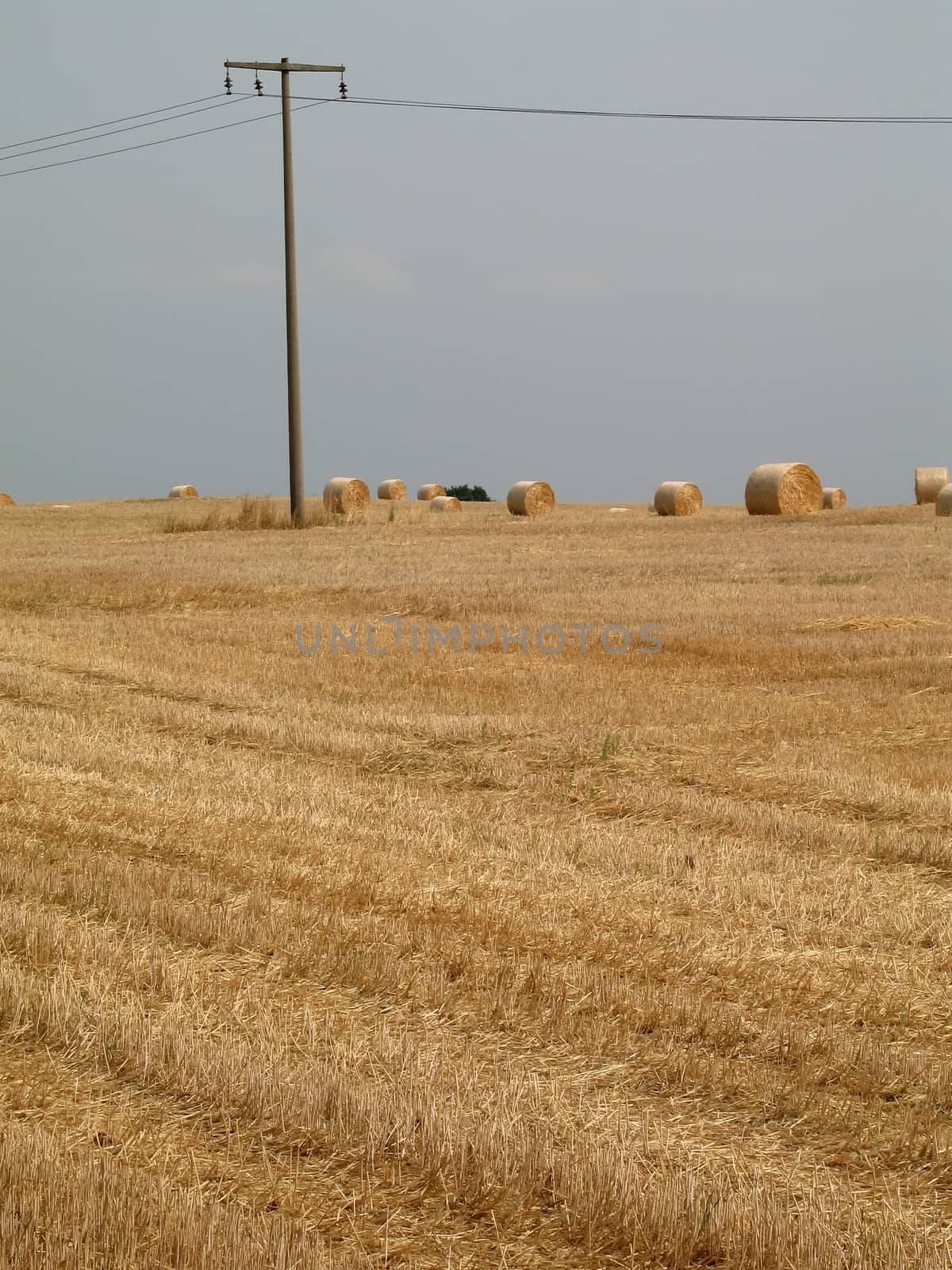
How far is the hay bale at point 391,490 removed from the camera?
53.9 meters

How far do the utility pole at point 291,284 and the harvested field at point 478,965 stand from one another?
21642mm

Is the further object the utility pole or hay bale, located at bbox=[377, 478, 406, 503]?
hay bale, located at bbox=[377, 478, 406, 503]

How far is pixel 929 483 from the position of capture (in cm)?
3869

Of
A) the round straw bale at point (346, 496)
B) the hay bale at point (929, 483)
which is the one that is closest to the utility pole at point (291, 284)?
the round straw bale at point (346, 496)

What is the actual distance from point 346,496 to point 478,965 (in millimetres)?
35321

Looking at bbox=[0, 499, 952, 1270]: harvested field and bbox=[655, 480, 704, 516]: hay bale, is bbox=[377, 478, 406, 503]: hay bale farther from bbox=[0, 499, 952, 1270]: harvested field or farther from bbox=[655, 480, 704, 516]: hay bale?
bbox=[0, 499, 952, 1270]: harvested field

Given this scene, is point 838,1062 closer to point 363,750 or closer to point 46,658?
point 363,750

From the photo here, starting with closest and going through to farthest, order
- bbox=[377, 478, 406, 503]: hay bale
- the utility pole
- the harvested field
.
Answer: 1. the harvested field
2. the utility pole
3. bbox=[377, 478, 406, 503]: hay bale

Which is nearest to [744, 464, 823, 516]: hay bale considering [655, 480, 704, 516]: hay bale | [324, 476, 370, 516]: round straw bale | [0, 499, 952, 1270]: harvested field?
[655, 480, 704, 516]: hay bale

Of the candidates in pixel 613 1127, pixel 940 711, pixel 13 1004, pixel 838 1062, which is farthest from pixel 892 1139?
pixel 940 711

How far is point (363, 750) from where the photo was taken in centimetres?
952

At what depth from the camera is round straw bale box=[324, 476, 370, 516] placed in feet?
130

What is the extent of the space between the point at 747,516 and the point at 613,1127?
1229 inches

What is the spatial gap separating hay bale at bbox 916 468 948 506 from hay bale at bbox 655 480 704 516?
259 inches
